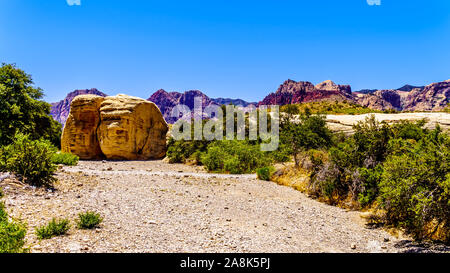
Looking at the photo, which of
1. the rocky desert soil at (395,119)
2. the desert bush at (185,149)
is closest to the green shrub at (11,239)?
the rocky desert soil at (395,119)

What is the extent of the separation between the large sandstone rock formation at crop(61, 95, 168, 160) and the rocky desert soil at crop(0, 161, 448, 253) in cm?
1296

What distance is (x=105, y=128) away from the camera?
21703mm

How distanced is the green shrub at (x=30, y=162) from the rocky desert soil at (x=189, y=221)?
0.50 metres

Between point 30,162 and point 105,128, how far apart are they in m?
14.3

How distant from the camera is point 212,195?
9008 millimetres

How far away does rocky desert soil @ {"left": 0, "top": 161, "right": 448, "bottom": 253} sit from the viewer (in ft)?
14.8

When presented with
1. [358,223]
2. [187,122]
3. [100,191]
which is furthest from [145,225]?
[187,122]

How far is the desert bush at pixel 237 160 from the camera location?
1591cm

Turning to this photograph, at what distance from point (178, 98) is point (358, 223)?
6947 inches

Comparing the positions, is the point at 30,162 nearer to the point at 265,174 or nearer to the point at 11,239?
the point at 11,239

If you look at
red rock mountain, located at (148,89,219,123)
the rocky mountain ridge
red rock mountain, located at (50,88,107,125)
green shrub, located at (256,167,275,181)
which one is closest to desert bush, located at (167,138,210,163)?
green shrub, located at (256,167,275,181)

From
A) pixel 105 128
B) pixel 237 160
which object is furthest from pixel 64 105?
pixel 237 160

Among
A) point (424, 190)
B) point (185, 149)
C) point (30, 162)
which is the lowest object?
point (185, 149)
